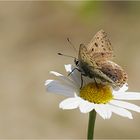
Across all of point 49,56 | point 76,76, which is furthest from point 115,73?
point 49,56

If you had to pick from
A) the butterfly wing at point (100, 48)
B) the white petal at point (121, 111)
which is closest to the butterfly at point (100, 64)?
the butterfly wing at point (100, 48)

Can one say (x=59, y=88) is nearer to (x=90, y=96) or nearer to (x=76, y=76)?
(x=90, y=96)

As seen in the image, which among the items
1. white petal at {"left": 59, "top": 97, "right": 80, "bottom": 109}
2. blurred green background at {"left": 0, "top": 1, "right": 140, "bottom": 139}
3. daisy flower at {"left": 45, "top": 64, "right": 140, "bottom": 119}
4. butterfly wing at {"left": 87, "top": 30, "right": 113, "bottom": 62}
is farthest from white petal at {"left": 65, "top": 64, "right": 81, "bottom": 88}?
blurred green background at {"left": 0, "top": 1, "right": 140, "bottom": 139}

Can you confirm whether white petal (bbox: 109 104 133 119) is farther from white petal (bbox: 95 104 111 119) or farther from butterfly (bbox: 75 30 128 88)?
butterfly (bbox: 75 30 128 88)

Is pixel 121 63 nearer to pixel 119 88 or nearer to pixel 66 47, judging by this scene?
pixel 66 47

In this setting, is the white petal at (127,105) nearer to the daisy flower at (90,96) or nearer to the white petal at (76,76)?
the daisy flower at (90,96)

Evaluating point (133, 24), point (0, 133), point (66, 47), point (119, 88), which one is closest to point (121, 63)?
A: point (66, 47)
